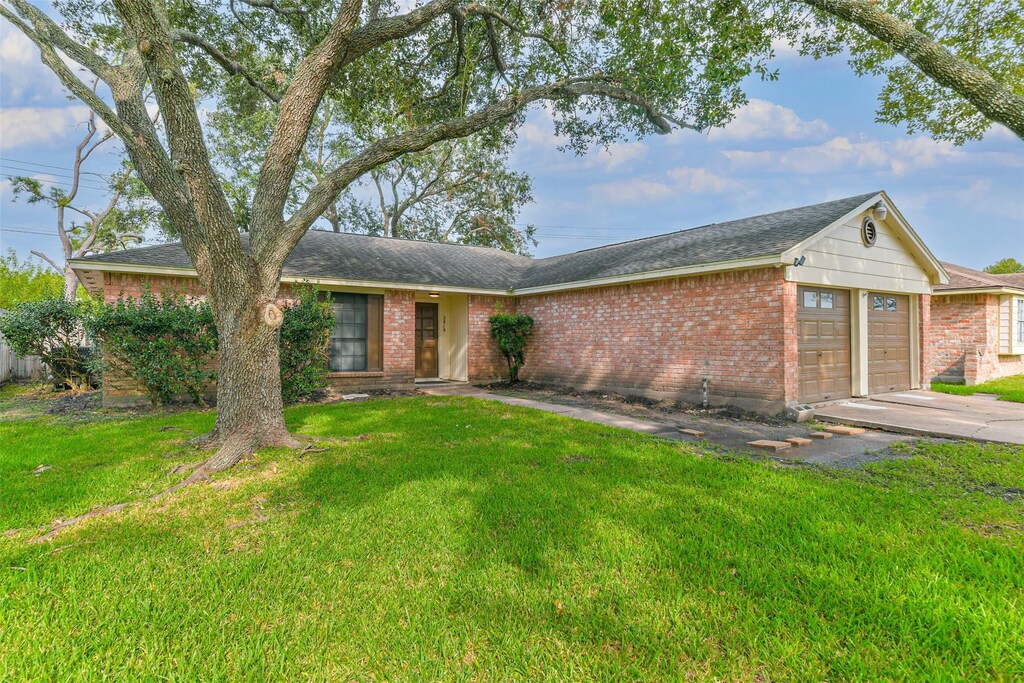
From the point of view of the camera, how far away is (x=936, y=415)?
782 centimetres

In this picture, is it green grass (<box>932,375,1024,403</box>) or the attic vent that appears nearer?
the attic vent

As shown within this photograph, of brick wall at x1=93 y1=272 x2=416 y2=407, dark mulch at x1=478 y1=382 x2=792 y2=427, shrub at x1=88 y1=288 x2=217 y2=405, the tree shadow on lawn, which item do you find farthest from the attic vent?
shrub at x1=88 y1=288 x2=217 y2=405

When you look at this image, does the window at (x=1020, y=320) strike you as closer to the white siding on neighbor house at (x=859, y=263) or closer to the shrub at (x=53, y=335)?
the white siding on neighbor house at (x=859, y=263)

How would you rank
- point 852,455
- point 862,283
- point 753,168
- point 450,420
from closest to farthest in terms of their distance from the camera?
point 852,455 < point 450,420 < point 862,283 < point 753,168

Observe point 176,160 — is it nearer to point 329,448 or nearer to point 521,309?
point 329,448

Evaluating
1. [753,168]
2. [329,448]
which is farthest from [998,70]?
[329,448]

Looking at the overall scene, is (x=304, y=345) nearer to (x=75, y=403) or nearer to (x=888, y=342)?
(x=75, y=403)

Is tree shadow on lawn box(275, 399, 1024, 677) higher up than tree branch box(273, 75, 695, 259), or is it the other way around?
tree branch box(273, 75, 695, 259)

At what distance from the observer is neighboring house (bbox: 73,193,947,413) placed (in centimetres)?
830

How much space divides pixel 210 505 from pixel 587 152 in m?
11.5

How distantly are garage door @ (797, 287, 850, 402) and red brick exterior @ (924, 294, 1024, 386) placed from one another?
573cm

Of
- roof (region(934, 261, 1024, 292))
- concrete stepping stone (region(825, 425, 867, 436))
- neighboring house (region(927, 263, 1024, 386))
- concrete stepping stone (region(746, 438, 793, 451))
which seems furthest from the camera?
neighboring house (region(927, 263, 1024, 386))

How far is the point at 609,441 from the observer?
20.3ft

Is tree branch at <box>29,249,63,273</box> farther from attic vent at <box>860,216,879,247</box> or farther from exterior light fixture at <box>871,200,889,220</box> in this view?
exterior light fixture at <box>871,200,889,220</box>
